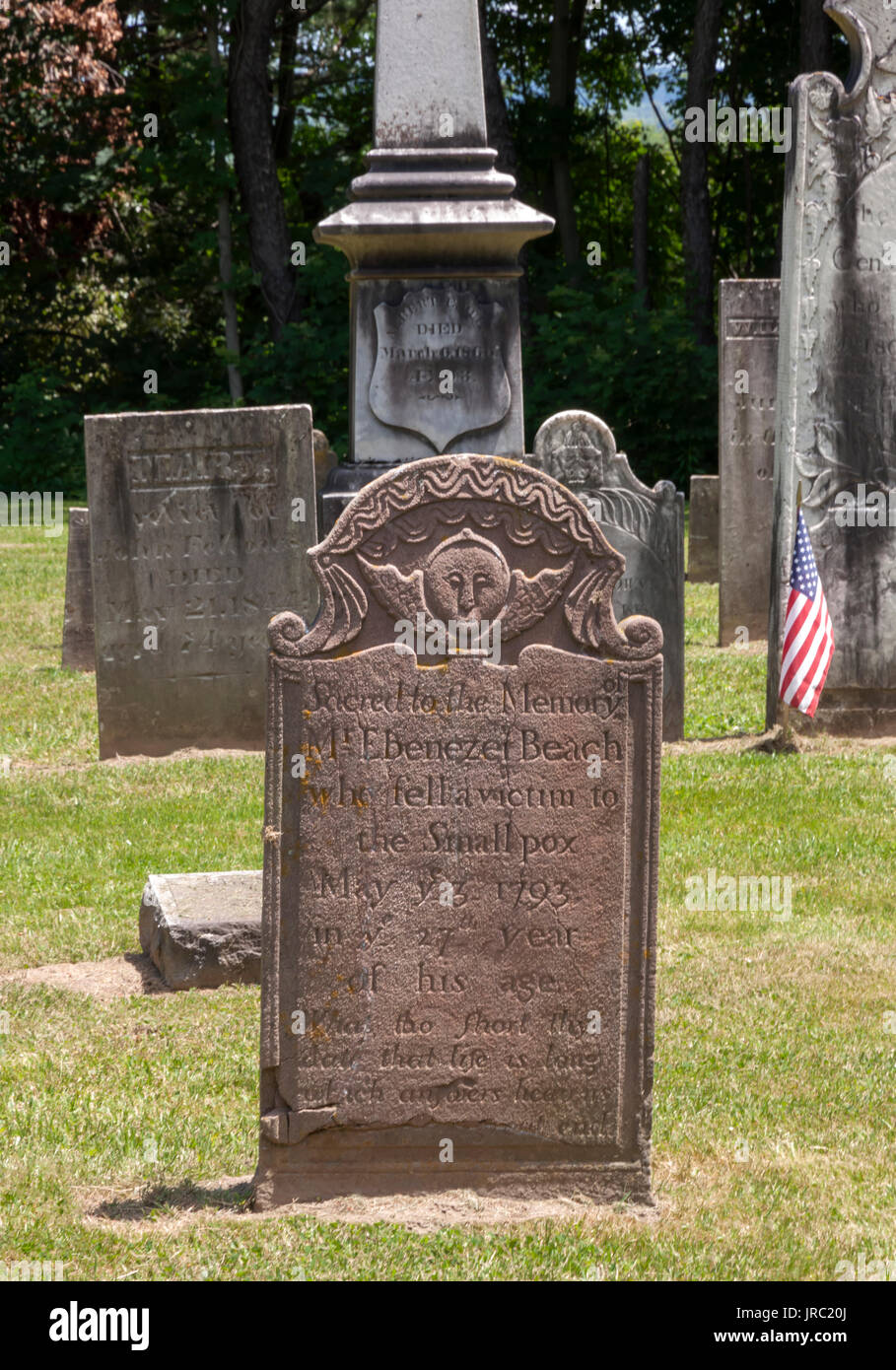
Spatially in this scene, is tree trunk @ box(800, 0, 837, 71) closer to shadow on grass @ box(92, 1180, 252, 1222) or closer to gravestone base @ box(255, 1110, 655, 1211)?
gravestone base @ box(255, 1110, 655, 1211)

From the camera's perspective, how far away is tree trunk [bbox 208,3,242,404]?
25984 millimetres

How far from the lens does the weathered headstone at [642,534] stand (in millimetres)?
9586

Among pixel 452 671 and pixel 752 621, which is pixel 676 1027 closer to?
pixel 452 671

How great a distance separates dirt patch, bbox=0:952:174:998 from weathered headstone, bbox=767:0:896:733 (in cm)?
448

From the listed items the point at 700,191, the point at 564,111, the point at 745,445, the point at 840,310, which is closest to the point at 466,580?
the point at 840,310

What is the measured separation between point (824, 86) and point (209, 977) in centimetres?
613

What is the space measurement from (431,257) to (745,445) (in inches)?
174

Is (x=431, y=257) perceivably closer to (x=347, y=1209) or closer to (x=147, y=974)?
(x=147, y=974)

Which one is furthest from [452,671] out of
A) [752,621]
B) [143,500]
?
[752,621]

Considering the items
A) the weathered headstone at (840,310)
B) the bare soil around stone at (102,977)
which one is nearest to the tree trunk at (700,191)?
the weathered headstone at (840,310)

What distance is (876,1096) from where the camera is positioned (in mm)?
4953

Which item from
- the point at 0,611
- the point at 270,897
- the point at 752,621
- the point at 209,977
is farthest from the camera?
the point at 0,611

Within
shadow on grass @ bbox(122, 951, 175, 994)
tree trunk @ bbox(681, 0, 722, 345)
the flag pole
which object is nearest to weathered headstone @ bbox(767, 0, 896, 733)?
the flag pole

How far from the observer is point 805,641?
8.84m
